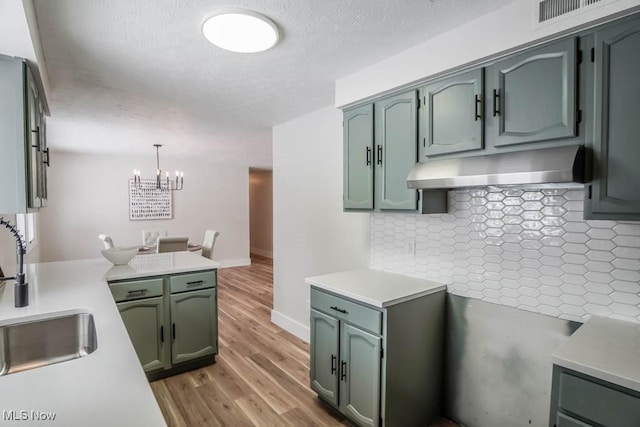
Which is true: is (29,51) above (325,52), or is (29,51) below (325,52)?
below

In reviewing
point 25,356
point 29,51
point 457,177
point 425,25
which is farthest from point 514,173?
point 25,356

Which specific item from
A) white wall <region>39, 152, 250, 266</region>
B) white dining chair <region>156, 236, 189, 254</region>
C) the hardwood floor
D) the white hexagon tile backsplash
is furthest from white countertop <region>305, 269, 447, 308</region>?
white wall <region>39, 152, 250, 266</region>

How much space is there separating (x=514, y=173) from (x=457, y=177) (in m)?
0.27

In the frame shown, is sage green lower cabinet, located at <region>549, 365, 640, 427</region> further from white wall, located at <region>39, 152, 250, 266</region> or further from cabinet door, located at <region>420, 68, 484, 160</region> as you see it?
white wall, located at <region>39, 152, 250, 266</region>

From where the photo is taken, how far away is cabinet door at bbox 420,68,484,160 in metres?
1.72

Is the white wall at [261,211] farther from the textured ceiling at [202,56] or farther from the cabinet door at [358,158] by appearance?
the cabinet door at [358,158]

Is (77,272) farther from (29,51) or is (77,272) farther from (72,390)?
(72,390)

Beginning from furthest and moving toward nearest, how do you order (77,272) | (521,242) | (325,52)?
(77,272) < (325,52) < (521,242)

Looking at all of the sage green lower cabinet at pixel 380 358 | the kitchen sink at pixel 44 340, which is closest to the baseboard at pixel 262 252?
the sage green lower cabinet at pixel 380 358

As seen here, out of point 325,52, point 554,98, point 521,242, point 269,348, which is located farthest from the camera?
point 269,348

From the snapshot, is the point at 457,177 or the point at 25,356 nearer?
the point at 25,356

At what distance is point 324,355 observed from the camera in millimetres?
2232

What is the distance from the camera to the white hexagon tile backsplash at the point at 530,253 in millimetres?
1541

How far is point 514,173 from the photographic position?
4.88ft
